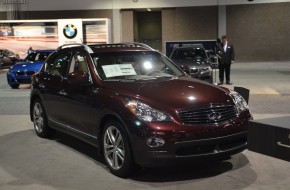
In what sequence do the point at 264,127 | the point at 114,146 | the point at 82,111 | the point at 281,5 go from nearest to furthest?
1. the point at 264,127
2. the point at 114,146
3. the point at 82,111
4. the point at 281,5

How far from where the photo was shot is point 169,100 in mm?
5734

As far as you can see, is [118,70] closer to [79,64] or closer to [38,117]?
[79,64]

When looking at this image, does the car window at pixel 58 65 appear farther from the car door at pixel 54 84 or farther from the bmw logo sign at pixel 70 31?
the bmw logo sign at pixel 70 31

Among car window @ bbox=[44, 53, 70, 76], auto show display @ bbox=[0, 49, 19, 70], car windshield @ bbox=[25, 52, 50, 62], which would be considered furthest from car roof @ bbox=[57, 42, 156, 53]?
auto show display @ bbox=[0, 49, 19, 70]

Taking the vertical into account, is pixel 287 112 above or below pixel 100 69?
below

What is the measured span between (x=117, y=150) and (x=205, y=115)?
1.24m

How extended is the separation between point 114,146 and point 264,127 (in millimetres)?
3146

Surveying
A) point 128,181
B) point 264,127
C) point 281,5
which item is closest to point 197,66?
point 128,181

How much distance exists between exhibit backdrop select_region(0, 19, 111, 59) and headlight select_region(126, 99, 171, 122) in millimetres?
22959

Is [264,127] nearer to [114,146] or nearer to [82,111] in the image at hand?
[114,146]

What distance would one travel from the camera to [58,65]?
7.97 meters

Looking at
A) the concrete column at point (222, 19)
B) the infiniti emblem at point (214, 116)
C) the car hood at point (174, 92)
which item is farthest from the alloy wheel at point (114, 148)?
the concrete column at point (222, 19)

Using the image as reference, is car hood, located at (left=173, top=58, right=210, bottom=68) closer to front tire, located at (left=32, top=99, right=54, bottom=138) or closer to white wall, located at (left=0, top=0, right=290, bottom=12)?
front tire, located at (left=32, top=99, right=54, bottom=138)

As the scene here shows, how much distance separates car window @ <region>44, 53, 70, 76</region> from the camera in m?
7.69
